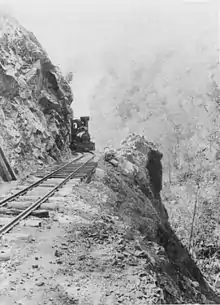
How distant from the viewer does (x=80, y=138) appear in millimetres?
39969

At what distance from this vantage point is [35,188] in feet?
44.1

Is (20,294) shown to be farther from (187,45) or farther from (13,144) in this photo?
(187,45)

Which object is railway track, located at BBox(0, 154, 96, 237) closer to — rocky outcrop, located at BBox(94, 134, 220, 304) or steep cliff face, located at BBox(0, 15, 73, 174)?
rocky outcrop, located at BBox(94, 134, 220, 304)

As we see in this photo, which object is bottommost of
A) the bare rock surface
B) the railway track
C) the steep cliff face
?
the bare rock surface

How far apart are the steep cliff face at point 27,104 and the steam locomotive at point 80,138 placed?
6145mm

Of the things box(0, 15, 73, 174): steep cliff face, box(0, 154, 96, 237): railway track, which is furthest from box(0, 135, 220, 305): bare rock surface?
box(0, 15, 73, 174): steep cliff face

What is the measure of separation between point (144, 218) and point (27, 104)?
1232 cm

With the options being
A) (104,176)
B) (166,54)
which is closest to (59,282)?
(104,176)

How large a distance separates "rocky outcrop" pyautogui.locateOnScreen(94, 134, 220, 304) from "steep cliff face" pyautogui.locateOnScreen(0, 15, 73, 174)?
4460mm

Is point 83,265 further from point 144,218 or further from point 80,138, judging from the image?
point 80,138

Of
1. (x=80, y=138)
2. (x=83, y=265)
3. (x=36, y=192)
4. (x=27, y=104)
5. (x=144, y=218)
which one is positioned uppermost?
(x=80, y=138)

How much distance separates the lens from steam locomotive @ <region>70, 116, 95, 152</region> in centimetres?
3881

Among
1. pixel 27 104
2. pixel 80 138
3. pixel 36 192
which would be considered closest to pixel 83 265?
pixel 36 192

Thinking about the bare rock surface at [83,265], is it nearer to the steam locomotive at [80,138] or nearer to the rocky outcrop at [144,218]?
the rocky outcrop at [144,218]
